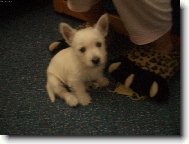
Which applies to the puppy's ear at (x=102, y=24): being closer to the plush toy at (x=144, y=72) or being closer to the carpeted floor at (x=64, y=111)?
the plush toy at (x=144, y=72)

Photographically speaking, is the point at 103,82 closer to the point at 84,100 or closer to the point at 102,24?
the point at 84,100

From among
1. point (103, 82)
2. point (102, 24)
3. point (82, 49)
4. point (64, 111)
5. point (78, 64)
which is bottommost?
point (64, 111)

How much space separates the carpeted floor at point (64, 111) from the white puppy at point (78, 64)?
7cm

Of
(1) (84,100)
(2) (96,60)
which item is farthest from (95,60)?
(1) (84,100)

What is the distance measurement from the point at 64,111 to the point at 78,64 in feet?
0.93

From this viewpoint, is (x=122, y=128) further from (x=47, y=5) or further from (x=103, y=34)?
(x=47, y=5)

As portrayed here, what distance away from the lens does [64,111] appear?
1.66 meters

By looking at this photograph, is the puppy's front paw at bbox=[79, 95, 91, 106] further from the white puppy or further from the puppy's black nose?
the puppy's black nose

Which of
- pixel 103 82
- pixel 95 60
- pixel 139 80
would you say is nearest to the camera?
pixel 95 60

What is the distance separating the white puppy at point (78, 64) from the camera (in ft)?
4.92

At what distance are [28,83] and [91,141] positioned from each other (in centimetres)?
63

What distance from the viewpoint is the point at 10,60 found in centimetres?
204

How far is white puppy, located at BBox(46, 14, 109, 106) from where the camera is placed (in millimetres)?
1501

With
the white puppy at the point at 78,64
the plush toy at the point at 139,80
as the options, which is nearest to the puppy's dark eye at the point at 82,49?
the white puppy at the point at 78,64
